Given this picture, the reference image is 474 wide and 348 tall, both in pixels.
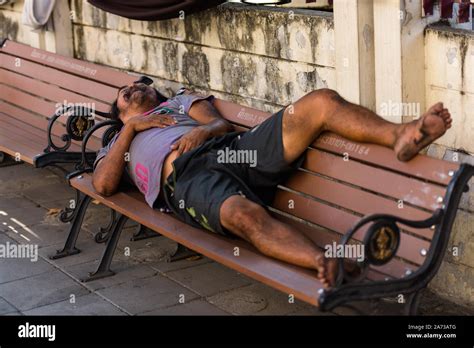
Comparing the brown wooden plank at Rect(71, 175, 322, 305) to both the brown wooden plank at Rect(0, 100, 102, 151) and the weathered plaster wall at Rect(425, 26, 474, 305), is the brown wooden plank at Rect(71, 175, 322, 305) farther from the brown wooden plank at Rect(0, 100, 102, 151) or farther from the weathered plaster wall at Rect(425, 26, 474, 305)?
the weathered plaster wall at Rect(425, 26, 474, 305)

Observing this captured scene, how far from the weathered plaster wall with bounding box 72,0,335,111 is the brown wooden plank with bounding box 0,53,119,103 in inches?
23.0

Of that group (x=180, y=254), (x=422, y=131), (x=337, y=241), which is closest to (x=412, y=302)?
(x=337, y=241)

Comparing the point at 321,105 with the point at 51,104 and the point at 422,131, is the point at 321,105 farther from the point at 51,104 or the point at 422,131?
the point at 51,104

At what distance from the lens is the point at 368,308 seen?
14.7ft

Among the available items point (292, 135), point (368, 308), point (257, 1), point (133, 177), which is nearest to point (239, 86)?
point (257, 1)

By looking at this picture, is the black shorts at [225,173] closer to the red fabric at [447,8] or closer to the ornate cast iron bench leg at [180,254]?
the ornate cast iron bench leg at [180,254]

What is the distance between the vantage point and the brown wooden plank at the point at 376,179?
4.64m

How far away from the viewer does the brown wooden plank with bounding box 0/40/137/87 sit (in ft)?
23.9

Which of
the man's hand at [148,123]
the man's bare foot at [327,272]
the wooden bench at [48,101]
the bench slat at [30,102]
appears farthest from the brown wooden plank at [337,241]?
the bench slat at [30,102]

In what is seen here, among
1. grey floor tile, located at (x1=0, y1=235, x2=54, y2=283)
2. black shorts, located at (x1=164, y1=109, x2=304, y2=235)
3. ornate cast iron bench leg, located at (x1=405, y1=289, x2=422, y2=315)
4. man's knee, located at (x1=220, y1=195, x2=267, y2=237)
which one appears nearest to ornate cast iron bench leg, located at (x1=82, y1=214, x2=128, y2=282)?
grey floor tile, located at (x1=0, y1=235, x2=54, y2=283)

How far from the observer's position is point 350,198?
16.6 ft

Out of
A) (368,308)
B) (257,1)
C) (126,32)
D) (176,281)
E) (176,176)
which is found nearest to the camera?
(368,308)
